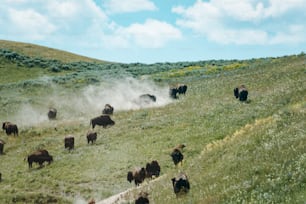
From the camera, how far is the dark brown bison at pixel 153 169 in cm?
2933

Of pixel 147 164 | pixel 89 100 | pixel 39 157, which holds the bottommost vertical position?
pixel 39 157

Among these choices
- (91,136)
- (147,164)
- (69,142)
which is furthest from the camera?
(91,136)

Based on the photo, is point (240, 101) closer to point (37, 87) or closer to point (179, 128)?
point (179, 128)

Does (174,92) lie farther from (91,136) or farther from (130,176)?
(130,176)

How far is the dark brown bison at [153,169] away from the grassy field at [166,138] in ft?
1.63

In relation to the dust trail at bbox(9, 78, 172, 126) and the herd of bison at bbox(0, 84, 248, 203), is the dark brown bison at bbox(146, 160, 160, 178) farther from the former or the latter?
the dust trail at bbox(9, 78, 172, 126)

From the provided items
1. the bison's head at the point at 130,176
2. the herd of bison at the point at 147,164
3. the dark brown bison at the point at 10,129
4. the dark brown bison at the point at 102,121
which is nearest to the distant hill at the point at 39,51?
the herd of bison at the point at 147,164

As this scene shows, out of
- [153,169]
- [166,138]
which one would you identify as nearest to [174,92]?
[166,138]

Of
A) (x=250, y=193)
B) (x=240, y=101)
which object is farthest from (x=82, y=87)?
(x=250, y=193)

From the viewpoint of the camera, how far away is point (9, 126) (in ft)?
152

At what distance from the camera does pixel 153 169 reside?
29.5 m

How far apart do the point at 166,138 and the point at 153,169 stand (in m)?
8.10

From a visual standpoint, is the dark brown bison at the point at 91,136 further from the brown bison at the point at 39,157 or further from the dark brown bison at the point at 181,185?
the dark brown bison at the point at 181,185

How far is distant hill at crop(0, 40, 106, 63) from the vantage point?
359 ft
